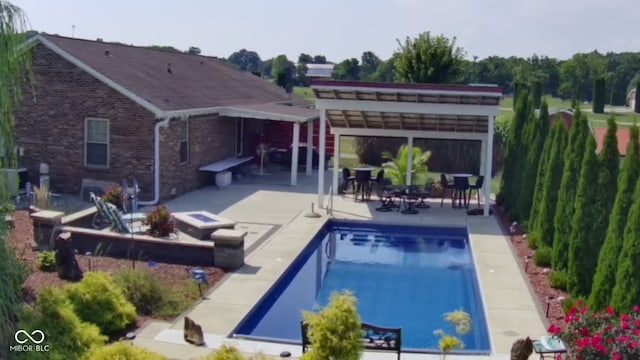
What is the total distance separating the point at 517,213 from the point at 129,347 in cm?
1289

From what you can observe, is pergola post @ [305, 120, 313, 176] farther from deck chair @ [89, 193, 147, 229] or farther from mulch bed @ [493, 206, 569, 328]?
deck chair @ [89, 193, 147, 229]

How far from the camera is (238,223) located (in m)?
17.5

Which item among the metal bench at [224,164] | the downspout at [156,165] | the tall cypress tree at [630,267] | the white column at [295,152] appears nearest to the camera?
the tall cypress tree at [630,267]

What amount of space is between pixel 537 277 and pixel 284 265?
183 inches

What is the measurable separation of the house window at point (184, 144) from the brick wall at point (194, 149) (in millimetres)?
137

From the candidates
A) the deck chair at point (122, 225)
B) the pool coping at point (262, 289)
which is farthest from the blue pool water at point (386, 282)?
the deck chair at point (122, 225)

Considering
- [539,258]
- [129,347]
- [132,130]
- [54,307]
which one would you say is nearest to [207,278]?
[54,307]

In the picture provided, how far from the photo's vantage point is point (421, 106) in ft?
61.3

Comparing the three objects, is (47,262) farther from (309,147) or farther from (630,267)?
(309,147)

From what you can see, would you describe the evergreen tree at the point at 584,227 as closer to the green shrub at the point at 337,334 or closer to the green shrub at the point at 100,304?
the green shrub at the point at 337,334

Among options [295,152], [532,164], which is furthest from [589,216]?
[295,152]

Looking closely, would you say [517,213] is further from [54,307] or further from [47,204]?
[54,307]

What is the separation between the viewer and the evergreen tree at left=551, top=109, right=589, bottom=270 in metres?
12.4

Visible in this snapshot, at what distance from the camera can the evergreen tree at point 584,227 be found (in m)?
11.1
